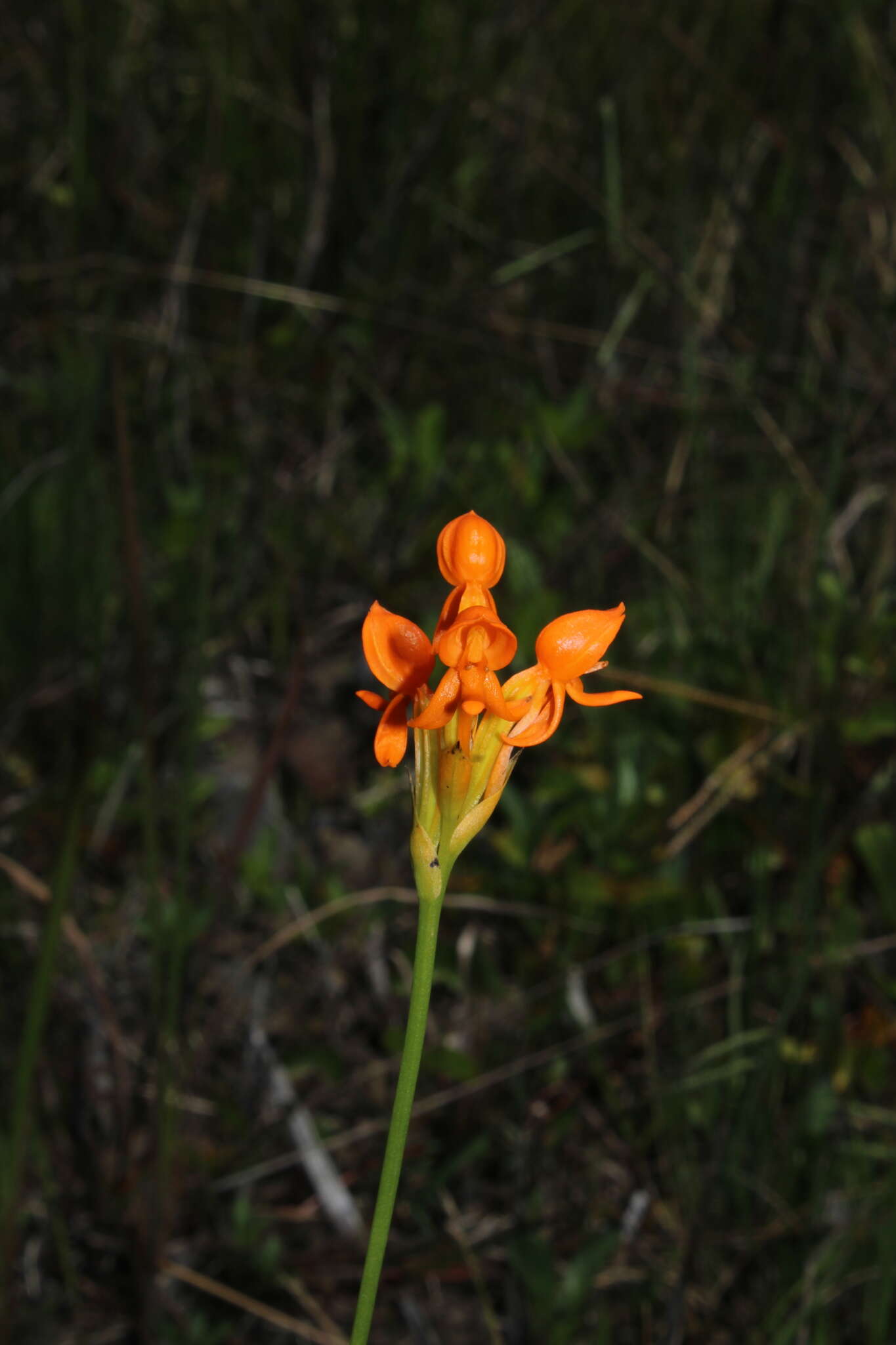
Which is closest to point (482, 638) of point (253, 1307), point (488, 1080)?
point (253, 1307)

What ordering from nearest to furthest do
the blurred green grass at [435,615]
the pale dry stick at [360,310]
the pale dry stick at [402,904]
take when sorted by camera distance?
the blurred green grass at [435,615] < the pale dry stick at [402,904] < the pale dry stick at [360,310]

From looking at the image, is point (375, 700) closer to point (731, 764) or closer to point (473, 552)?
point (473, 552)

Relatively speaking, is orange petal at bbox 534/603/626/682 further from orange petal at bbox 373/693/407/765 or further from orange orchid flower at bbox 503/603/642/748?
orange petal at bbox 373/693/407/765

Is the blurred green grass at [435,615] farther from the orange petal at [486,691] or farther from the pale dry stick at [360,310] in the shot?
the orange petal at [486,691]

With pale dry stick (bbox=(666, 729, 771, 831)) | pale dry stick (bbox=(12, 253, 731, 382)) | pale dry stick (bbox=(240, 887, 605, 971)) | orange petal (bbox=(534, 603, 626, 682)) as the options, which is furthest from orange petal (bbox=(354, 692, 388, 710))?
pale dry stick (bbox=(12, 253, 731, 382))

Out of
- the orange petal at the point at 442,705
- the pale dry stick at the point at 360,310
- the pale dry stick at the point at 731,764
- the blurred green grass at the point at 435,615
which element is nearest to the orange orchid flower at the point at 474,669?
the orange petal at the point at 442,705

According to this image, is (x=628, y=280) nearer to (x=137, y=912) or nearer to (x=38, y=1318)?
(x=137, y=912)
